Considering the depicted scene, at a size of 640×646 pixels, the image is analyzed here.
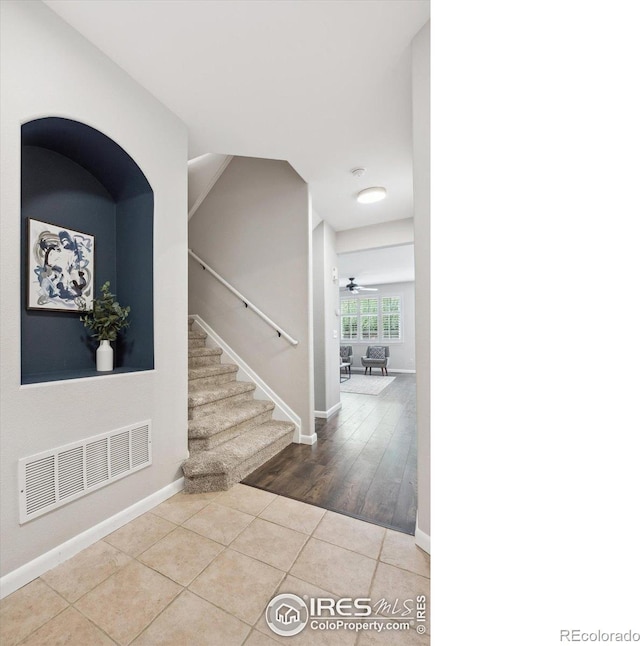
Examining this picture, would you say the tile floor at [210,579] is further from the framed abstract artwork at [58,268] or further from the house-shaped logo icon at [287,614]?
the framed abstract artwork at [58,268]

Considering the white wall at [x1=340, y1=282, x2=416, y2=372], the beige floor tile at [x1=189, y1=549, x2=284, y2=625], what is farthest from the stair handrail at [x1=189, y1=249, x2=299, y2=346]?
the white wall at [x1=340, y1=282, x2=416, y2=372]

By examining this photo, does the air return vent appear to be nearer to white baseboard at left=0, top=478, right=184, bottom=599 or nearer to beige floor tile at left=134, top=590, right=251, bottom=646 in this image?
white baseboard at left=0, top=478, right=184, bottom=599

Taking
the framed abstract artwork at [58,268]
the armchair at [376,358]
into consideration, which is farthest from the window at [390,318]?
the framed abstract artwork at [58,268]

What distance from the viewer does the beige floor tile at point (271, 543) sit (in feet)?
4.60

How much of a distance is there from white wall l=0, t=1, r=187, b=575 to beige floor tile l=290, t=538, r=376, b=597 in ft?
3.49

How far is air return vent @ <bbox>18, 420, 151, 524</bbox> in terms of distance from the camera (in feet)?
4.20

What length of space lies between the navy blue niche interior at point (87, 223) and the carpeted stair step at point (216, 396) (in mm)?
715

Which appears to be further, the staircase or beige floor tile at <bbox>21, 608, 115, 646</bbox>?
the staircase

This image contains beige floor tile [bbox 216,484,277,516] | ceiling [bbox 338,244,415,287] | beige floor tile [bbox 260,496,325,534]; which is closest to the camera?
beige floor tile [bbox 260,496,325,534]

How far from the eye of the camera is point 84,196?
1.83 metres
